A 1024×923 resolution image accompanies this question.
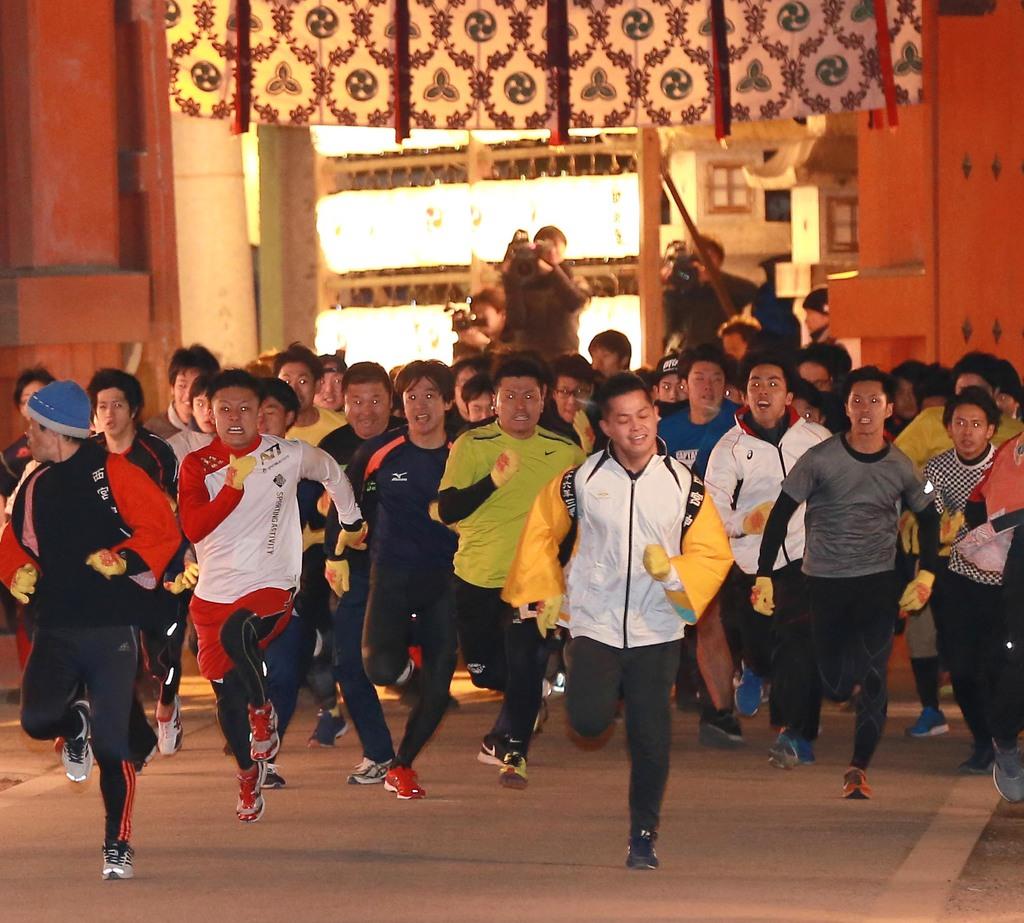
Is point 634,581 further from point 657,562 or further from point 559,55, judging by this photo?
point 559,55

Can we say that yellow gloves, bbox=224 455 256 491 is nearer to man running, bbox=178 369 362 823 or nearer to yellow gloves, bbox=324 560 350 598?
man running, bbox=178 369 362 823

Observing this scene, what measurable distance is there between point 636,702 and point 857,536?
2.09m

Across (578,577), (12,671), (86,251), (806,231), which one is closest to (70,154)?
(86,251)

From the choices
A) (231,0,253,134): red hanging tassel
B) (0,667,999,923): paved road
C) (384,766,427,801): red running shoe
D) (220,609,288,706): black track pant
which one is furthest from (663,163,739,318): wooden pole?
(220,609,288,706): black track pant

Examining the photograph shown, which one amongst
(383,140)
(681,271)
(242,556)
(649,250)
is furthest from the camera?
(681,271)

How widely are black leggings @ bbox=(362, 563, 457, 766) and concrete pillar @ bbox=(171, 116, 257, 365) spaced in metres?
9.52

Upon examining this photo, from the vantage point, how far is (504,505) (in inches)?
394

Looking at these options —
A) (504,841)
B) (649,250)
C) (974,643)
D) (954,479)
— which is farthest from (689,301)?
(504,841)

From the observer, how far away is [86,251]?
1348 centimetres

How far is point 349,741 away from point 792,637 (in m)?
2.16

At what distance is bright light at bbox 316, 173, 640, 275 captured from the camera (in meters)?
16.2

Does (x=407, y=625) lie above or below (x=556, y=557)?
below

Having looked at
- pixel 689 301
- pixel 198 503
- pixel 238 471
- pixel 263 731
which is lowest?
pixel 263 731

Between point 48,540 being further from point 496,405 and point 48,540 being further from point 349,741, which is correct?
point 349,741
